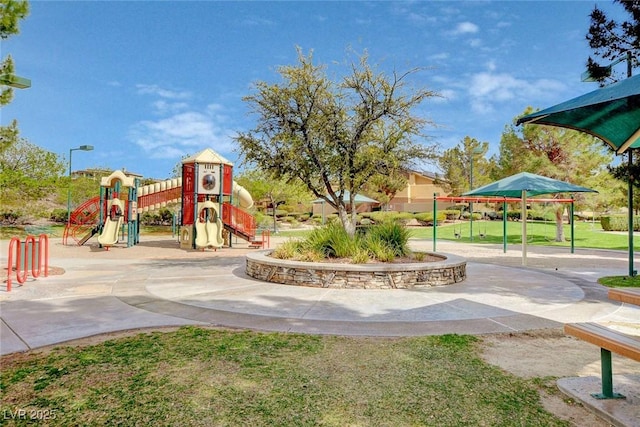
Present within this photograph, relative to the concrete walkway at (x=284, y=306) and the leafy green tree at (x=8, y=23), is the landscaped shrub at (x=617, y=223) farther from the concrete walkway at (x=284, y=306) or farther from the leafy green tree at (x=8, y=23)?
the leafy green tree at (x=8, y=23)

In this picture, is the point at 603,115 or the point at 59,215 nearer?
the point at 603,115

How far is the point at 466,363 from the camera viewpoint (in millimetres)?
3881

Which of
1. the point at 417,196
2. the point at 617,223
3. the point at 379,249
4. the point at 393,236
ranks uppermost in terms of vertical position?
the point at 417,196

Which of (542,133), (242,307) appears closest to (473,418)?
(242,307)

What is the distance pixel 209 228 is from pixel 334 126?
9.48m

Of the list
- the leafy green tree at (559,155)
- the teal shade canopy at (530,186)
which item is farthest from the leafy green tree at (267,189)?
the teal shade canopy at (530,186)

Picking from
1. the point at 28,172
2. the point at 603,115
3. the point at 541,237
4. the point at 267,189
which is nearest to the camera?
the point at 603,115

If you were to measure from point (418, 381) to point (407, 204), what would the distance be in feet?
155

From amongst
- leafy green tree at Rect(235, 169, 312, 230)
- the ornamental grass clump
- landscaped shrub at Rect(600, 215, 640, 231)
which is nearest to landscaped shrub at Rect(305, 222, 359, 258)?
the ornamental grass clump

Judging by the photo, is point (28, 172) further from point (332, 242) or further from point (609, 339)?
point (609, 339)

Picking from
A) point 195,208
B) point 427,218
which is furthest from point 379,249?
point 427,218

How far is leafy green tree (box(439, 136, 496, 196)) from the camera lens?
44.5 m

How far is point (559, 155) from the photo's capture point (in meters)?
23.2

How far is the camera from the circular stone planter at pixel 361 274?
316 inches
